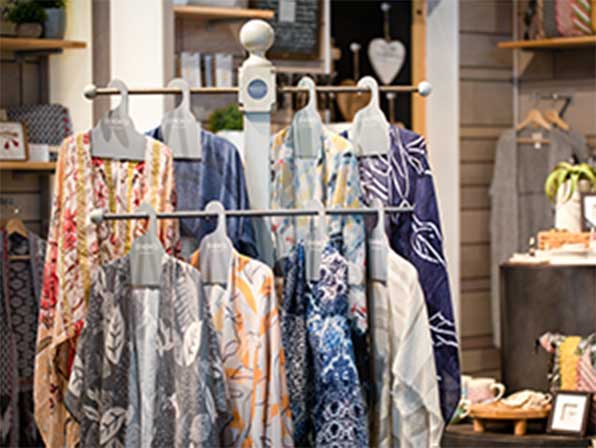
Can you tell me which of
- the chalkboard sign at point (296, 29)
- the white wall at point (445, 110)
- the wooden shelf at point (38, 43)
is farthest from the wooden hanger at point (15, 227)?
the white wall at point (445, 110)

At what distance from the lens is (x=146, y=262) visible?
8.58 feet

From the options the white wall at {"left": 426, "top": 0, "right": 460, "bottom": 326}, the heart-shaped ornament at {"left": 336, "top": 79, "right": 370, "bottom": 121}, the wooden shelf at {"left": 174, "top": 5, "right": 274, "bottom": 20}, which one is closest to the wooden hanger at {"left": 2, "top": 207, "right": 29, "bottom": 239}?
the wooden shelf at {"left": 174, "top": 5, "right": 274, "bottom": 20}

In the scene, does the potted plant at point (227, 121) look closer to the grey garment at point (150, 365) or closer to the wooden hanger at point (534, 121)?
the wooden hanger at point (534, 121)

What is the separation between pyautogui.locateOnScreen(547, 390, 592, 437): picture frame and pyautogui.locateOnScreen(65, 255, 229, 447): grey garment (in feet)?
5.61

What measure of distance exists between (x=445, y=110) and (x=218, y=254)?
14.5 ft

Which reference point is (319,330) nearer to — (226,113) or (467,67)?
(226,113)

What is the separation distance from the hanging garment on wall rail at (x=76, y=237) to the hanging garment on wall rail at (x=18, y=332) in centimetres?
189

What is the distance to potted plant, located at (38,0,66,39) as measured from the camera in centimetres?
504

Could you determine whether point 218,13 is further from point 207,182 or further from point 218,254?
point 218,254

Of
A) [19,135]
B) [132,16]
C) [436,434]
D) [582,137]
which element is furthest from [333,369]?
[582,137]

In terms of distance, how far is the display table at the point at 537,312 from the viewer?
16.1 ft

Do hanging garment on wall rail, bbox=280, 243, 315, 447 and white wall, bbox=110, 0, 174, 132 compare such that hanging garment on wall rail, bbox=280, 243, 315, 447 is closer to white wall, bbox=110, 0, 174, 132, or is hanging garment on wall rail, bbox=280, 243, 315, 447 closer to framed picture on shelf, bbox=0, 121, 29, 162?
white wall, bbox=110, 0, 174, 132

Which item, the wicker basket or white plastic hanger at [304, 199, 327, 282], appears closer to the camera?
white plastic hanger at [304, 199, 327, 282]

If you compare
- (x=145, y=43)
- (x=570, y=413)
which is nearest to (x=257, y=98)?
(x=570, y=413)
